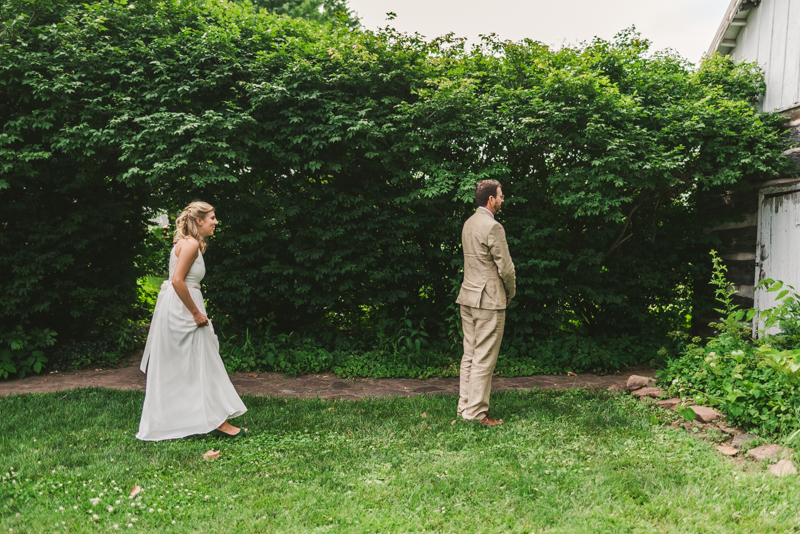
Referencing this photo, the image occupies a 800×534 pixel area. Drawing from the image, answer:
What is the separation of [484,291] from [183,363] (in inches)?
108

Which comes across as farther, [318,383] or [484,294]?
[318,383]

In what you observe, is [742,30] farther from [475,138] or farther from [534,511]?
[534,511]

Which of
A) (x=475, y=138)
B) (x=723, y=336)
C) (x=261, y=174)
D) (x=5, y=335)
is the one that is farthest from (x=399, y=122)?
Result: (x=5, y=335)

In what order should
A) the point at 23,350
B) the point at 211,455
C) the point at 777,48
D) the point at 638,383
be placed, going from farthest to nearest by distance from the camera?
1. the point at 23,350
2. the point at 777,48
3. the point at 638,383
4. the point at 211,455

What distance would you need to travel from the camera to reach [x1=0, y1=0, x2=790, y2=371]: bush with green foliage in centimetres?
667

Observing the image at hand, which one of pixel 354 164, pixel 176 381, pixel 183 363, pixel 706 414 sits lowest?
pixel 706 414

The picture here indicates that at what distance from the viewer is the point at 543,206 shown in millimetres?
7766

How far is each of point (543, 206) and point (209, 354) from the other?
5.08 m

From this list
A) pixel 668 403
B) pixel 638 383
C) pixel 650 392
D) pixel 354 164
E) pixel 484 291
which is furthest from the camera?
pixel 354 164

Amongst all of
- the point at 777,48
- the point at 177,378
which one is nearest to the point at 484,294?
the point at 177,378

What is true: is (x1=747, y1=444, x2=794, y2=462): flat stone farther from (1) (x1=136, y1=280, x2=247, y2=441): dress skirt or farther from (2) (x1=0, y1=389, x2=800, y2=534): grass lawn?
(1) (x1=136, y1=280, x2=247, y2=441): dress skirt

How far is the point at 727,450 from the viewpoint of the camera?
4207 millimetres

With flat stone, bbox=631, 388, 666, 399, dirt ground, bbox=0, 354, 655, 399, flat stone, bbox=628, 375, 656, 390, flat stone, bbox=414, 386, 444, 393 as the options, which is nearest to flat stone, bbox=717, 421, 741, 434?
flat stone, bbox=631, 388, 666, 399

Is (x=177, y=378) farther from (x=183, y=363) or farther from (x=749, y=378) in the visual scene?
(x=749, y=378)
